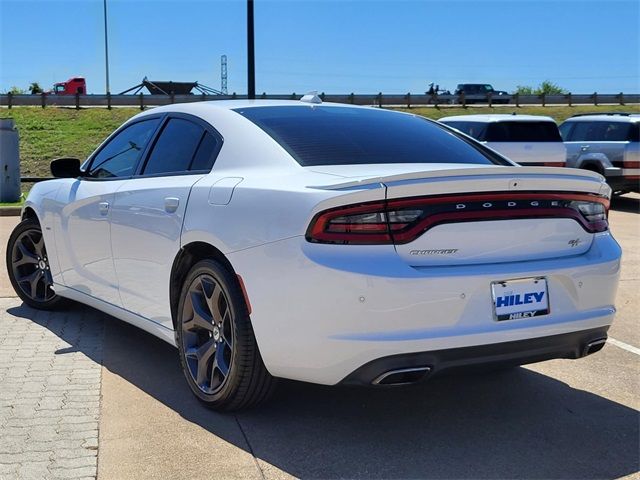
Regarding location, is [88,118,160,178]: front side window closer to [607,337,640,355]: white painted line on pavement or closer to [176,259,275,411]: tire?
[176,259,275,411]: tire

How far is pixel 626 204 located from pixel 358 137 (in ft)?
41.8

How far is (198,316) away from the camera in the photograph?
12.9 ft

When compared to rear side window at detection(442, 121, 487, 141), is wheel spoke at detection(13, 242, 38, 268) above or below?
Result: below

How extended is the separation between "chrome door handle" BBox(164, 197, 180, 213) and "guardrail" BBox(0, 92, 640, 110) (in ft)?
85.0

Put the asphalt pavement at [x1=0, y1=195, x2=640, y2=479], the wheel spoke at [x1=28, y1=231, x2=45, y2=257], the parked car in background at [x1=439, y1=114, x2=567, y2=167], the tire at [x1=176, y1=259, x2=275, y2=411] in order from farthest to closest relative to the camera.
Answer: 1. the parked car in background at [x1=439, y1=114, x2=567, y2=167]
2. the wheel spoke at [x1=28, y1=231, x2=45, y2=257]
3. the tire at [x1=176, y1=259, x2=275, y2=411]
4. the asphalt pavement at [x1=0, y1=195, x2=640, y2=479]

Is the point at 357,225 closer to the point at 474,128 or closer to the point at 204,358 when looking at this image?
the point at 204,358

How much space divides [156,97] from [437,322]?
1393 inches

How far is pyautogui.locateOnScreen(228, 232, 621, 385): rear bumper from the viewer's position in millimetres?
3150

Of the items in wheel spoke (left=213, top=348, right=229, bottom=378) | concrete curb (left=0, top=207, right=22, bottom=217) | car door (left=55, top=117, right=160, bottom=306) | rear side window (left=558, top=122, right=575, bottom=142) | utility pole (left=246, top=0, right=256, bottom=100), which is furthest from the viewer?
rear side window (left=558, top=122, right=575, bottom=142)

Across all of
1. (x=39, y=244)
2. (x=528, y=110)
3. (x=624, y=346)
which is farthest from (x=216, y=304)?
(x=528, y=110)

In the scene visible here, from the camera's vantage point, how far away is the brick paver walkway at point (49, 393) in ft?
10.9

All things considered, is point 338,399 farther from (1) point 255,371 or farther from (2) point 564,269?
(2) point 564,269

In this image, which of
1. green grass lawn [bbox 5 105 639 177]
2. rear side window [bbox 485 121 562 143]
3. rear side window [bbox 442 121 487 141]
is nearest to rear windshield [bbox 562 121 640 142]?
rear side window [bbox 485 121 562 143]

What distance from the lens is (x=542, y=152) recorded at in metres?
14.4
